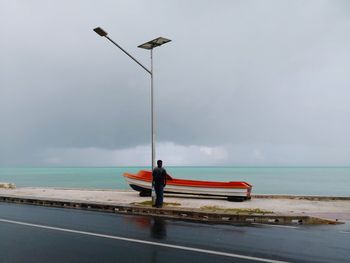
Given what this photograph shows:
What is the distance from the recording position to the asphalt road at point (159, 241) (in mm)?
8234

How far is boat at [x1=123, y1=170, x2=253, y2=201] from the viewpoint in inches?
801

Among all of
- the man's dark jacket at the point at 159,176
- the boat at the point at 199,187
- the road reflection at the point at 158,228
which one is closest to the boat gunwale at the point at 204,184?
the boat at the point at 199,187

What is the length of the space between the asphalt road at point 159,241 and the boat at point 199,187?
7.45m

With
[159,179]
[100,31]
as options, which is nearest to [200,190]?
[159,179]

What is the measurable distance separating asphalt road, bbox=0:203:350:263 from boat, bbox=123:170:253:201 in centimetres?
745

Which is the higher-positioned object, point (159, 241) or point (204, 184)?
point (204, 184)

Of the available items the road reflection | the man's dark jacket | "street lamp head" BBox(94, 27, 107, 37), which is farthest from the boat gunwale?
"street lamp head" BBox(94, 27, 107, 37)

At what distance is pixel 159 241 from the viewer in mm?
9789

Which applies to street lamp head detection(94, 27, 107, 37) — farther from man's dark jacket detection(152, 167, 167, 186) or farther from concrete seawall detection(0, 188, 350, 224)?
concrete seawall detection(0, 188, 350, 224)

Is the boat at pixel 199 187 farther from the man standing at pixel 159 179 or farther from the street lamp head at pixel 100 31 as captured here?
the street lamp head at pixel 100 31

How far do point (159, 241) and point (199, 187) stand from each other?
11643 mm

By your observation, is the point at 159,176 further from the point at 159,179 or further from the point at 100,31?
the point at 100,31

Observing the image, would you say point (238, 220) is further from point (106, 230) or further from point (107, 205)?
point (107, 205)

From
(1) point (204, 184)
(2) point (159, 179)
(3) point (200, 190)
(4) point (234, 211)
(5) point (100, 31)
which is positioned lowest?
(4) point (234, 211)
